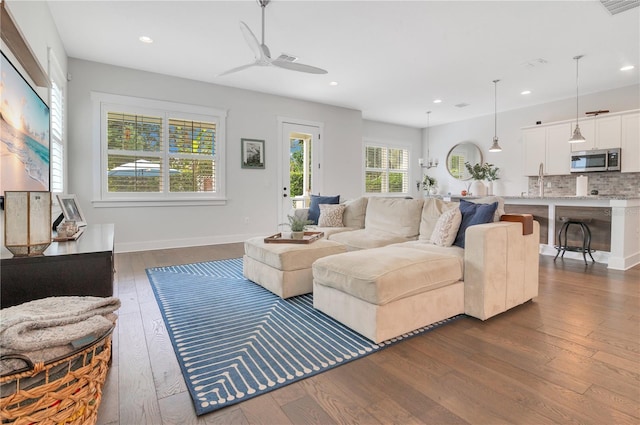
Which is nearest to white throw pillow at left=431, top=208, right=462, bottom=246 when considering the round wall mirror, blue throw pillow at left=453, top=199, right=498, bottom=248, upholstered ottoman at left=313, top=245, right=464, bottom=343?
blue throw pillow at left=453, top=199, right=498, bottom=248

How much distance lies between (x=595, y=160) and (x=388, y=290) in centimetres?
567

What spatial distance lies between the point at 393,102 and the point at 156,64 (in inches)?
168

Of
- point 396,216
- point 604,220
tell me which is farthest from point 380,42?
point 604,220

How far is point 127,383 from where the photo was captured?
162 cm

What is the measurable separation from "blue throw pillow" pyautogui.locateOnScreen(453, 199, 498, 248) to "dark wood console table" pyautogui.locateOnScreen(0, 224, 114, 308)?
7.99 ft

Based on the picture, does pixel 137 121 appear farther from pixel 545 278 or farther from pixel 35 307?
pixel 545 278

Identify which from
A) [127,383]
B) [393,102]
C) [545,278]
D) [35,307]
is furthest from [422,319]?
[393,102]

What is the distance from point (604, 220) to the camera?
14.1ft

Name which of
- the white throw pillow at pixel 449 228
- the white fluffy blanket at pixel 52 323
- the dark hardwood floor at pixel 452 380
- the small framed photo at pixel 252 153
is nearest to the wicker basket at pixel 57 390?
the white fluffy blanket at pixel 52 323

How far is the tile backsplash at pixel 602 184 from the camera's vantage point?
5.51 m

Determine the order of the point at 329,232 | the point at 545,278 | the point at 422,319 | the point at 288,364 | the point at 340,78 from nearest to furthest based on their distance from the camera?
the point at 288,364
the point at 422,319
the point at 545,278
the point at 329,232
the point at 340,78

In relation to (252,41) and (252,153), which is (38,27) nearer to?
(252,41)

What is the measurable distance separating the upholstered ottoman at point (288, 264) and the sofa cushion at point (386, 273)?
0.38 meters

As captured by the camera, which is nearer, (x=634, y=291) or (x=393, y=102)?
(x=634, y=291)
